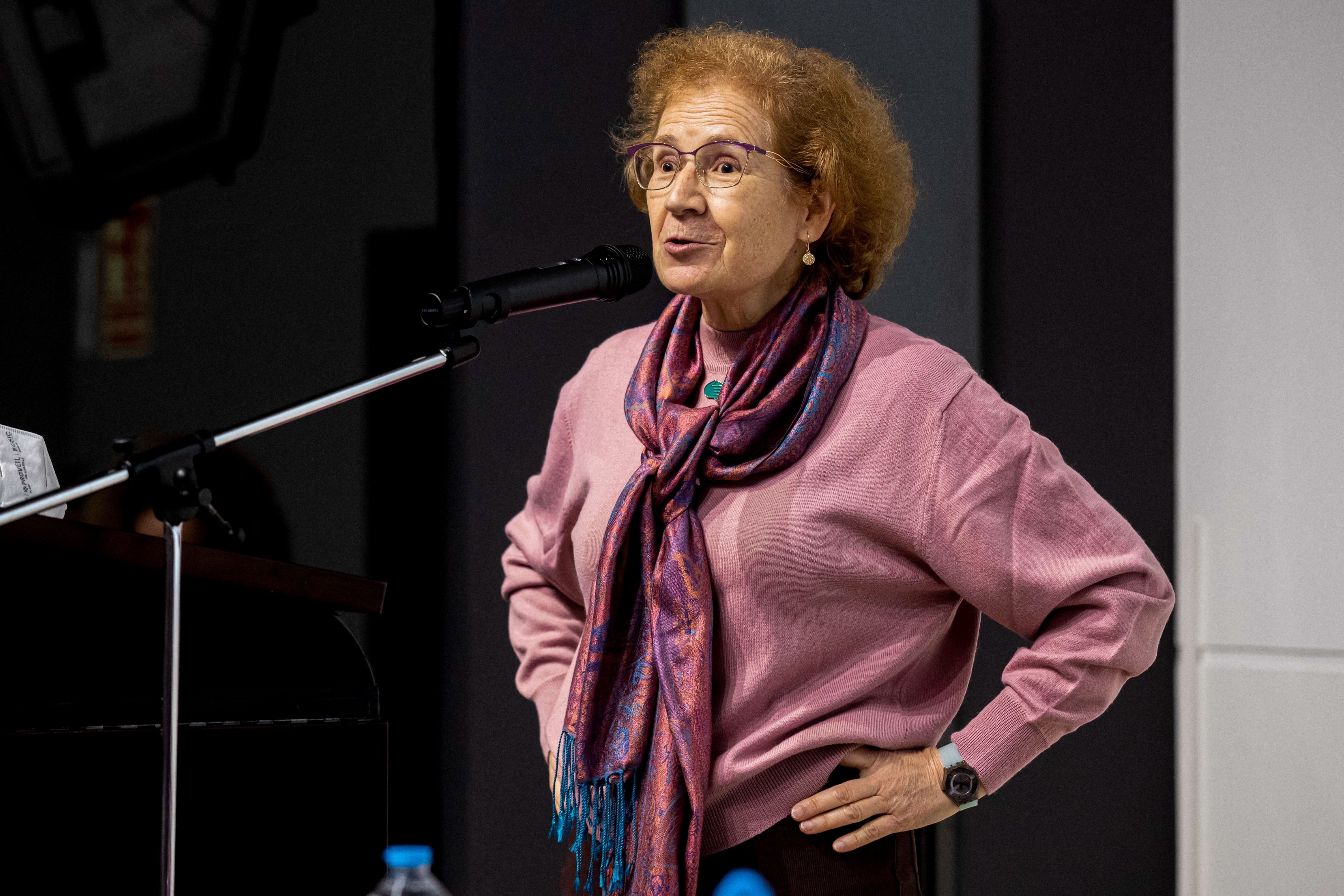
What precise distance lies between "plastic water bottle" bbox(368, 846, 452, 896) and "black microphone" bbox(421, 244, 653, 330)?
505 millimetres

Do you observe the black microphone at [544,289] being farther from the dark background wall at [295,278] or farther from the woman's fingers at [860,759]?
the dark background wall at [295,278]

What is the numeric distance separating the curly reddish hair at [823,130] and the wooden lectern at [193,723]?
0.75 meters

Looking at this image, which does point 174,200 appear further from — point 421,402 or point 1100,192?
point 1100,192

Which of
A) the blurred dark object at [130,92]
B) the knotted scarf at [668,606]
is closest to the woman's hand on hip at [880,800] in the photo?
the knotted scarf at [668,606]

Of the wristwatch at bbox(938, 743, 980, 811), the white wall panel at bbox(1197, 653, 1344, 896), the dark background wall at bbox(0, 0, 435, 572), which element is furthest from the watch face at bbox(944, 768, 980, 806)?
the dark background wall at bbox(0, 0, 435, 572)

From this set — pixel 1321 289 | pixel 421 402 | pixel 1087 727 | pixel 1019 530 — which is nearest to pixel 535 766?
pixel 421 402

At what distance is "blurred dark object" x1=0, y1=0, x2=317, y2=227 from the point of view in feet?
8.54

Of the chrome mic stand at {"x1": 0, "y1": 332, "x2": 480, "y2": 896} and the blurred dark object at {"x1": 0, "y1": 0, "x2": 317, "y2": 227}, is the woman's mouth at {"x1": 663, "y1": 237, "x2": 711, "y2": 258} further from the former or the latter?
the blurred dark object at {"x1": 0, "y1": 0, "x2": 317, "y2": 227}

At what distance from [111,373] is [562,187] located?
1.12m

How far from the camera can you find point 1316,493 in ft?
8.45

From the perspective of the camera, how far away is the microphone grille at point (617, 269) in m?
1.38

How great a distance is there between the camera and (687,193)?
1534mm

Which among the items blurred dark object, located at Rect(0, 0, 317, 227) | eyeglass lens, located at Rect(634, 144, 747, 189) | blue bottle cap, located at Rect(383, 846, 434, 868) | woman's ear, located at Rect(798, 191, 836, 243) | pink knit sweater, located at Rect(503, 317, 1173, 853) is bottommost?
blue bottle cap, located at Rect(383, 846, 434, 868)

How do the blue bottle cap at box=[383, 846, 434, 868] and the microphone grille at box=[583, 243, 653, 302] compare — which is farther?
the microphone grille at box=[583, 243, 653, 302]
